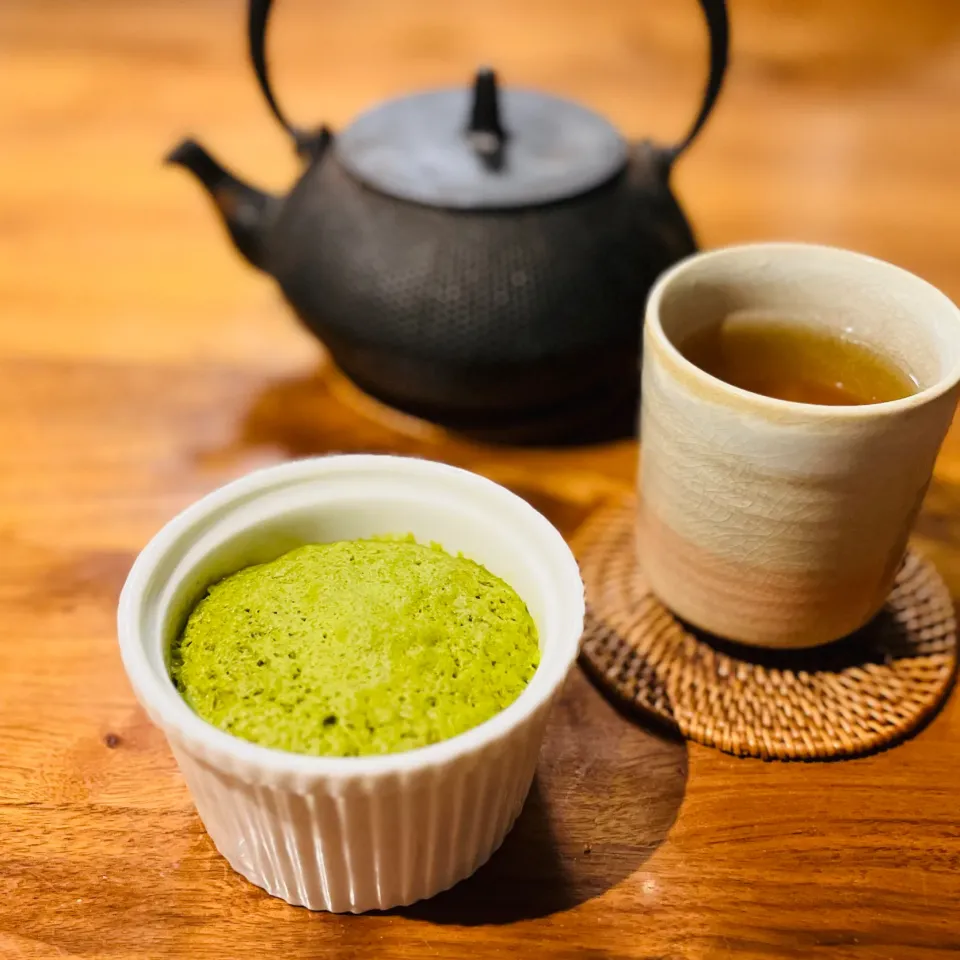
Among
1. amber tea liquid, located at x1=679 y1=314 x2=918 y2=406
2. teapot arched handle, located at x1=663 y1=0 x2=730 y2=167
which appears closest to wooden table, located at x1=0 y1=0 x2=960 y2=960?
amber tea liquid, located at x1=679 y1=314 x2=918 y2=406

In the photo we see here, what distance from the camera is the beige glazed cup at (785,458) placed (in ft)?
2.09

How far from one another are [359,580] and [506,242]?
0.38 m

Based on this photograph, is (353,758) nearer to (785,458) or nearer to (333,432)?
(785,458)

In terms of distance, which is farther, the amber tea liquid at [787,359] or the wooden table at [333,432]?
the amber tea liquid at [787,359]

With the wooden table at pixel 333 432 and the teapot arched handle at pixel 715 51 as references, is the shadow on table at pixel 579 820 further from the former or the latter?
the teapot arched handle at pixel 715 51

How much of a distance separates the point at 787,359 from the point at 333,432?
46cm

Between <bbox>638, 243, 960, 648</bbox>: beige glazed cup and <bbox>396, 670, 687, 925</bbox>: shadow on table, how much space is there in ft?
0.35

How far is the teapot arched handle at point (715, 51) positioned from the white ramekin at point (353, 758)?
472 mm

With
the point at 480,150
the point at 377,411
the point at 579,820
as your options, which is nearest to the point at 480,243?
the point at 480,150

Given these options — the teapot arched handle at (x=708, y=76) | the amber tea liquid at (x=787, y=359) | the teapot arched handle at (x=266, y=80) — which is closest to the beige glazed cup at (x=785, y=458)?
the amber tea liquid at (x=787, y=359)

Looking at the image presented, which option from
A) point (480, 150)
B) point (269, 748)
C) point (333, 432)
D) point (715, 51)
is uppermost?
point (715, 51)

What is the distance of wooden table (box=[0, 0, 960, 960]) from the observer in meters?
0.63

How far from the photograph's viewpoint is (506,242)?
90 cm

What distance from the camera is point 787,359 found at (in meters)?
0.81
